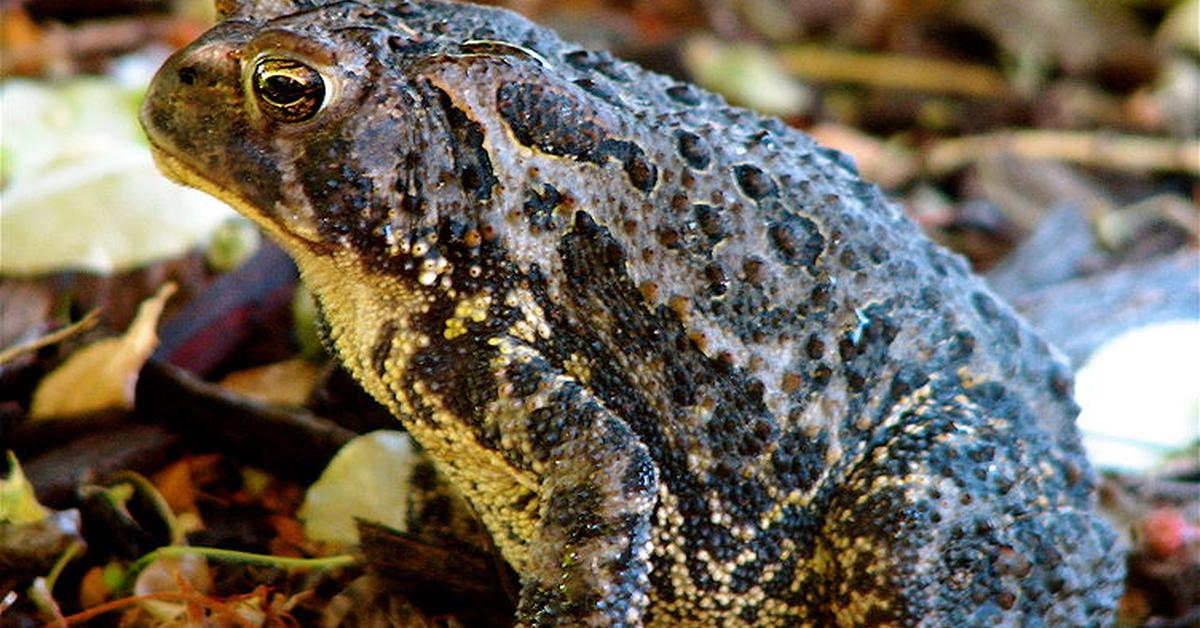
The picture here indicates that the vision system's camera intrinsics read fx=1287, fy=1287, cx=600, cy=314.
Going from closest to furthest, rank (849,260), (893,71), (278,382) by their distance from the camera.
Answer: (849,260)
(278,382)
(893,71)

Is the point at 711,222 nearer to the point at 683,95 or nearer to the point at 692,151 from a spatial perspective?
the point at 692,151

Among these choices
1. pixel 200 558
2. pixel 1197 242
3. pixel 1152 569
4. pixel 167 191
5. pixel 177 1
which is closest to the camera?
pixel 200 558

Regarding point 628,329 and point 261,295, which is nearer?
point 628,329

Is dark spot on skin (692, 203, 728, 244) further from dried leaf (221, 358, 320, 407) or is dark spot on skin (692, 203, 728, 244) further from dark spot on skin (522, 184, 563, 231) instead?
dried leaf (221, 358, 320, 407)

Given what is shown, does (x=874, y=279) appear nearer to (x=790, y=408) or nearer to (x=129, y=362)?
(x=790, y=408)

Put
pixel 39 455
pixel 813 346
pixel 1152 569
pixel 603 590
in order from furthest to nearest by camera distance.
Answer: pixel 1152 569 < pixel 39 455 < pixel 813 346 < pixel 603 590


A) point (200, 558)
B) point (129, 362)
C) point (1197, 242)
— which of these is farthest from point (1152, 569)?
point (129, 362)

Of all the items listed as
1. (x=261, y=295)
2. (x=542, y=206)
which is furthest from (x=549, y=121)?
(x=261, y=295)

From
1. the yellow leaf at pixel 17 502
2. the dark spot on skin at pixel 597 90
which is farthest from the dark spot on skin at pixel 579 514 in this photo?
the yellow leaf at pixel 17 502
